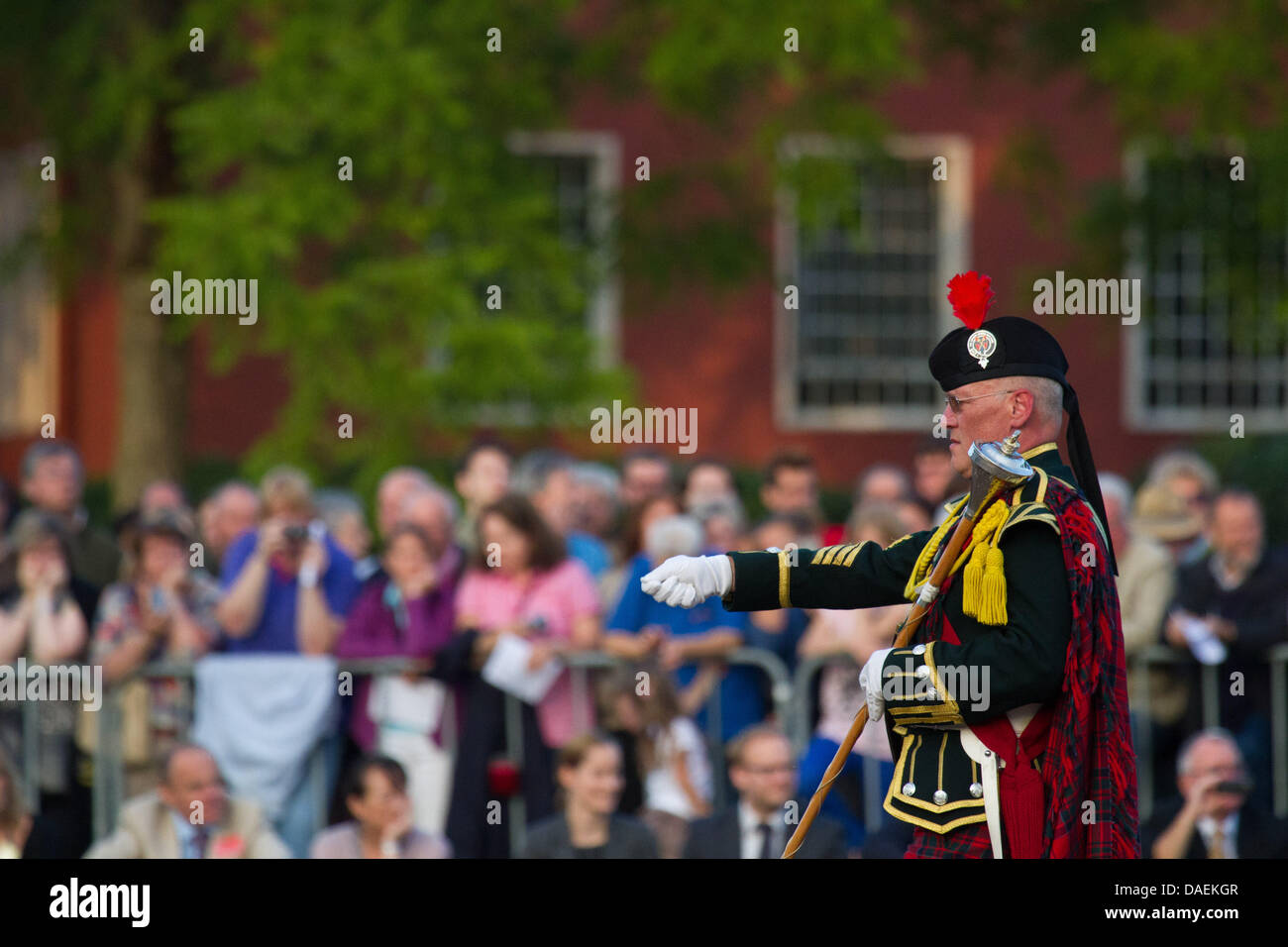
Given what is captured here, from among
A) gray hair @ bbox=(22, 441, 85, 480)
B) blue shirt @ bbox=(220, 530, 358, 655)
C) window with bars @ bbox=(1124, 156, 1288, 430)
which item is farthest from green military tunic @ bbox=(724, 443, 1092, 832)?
window with bars @ bbox=(1124, 156, 1288, 430)

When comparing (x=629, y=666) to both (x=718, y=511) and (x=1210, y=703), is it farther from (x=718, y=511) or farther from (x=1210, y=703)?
(x=1210, y=703)

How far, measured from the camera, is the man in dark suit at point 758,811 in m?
7.48

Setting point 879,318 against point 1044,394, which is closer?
point 1044,394

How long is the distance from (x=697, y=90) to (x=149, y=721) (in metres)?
6.38

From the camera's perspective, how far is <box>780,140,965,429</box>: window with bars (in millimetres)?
19500

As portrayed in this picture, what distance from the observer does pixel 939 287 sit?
19484 millimetres

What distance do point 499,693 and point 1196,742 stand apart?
2810 mm

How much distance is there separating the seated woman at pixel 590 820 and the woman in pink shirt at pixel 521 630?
36cm

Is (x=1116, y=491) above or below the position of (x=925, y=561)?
above

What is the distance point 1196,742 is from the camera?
768 cm

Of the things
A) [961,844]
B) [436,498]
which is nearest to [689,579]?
[961,844]

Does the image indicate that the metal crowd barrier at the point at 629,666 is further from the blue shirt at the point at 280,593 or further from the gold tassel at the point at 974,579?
the gold tassel at the point at 974,579
